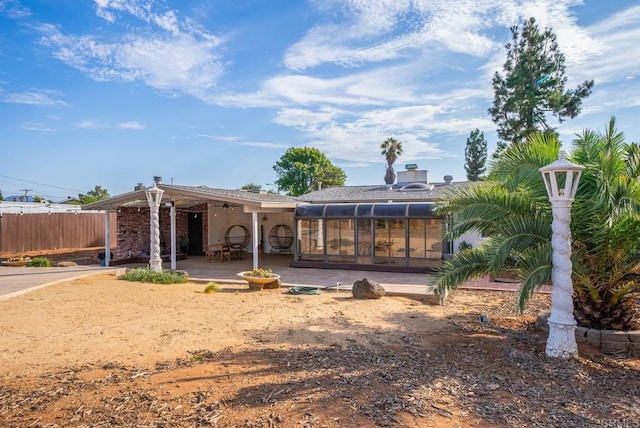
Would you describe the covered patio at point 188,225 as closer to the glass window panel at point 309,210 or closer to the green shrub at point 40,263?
the glass window panel at point 309,210

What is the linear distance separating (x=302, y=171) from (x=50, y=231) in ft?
83.5

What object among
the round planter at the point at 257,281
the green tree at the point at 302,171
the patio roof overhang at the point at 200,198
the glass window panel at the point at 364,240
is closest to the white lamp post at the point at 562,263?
the round planter at the point at 257,281

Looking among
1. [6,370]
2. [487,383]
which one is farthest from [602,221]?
[6,370]

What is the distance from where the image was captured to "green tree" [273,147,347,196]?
41219 millimetres

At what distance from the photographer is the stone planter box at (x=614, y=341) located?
557 cm

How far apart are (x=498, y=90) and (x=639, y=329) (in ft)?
55.9

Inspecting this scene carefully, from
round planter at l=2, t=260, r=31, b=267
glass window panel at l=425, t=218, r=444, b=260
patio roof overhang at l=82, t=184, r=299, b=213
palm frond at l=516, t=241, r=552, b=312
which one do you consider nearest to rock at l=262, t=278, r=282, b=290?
patio roof overhang at l=82, t=184, r=299, b=213

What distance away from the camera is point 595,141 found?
5957mm

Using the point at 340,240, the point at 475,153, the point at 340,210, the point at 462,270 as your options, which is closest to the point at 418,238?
the point at 340,240

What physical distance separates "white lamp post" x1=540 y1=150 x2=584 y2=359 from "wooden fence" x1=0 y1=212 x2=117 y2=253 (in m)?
20.4

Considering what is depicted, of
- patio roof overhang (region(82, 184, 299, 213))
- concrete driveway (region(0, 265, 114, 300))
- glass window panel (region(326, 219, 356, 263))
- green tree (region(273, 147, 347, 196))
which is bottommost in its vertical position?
concrete driveway (region(0, 265, 114, 300))

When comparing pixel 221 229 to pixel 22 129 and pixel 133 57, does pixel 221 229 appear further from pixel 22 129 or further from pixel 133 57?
pixel 22 129

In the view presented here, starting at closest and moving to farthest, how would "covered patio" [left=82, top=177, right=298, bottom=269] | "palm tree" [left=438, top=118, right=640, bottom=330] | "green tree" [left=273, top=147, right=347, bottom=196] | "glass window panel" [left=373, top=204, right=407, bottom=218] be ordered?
"palm tree" [left=438, top=118, right=640, bottom=330]
"glass window panel" [left=373, top=204, right=407, bottom=218]
"covered patio" [left=82, top=177, right=298, bottom=269]
"green tree" [left=273, top=147, right=347, bottom=196]

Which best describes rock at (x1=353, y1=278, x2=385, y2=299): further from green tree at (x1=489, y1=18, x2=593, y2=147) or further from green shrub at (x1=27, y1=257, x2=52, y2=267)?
green tree at (x1=489, y1=18, x2=593, y2=147)
